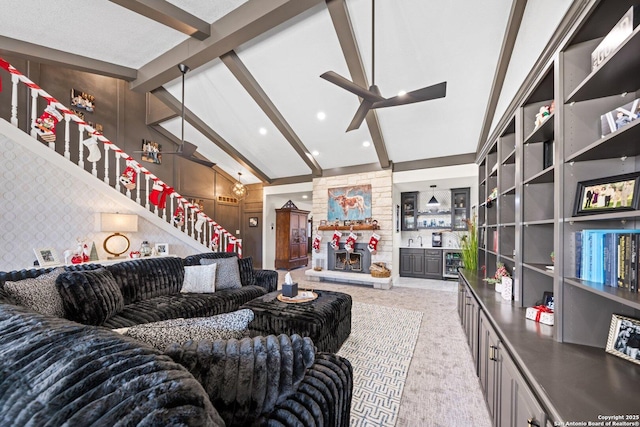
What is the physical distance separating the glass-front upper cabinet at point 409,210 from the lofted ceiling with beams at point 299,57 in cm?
120

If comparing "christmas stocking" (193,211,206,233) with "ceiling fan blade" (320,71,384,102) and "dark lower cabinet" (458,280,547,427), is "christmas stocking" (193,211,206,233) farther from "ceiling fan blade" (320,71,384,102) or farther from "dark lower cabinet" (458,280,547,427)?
"dark lower cabinet" (458,280,547,427)

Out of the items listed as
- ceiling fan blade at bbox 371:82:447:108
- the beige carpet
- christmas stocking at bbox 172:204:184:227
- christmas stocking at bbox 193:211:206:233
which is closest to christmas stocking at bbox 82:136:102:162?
christmas stocking at bbox 172:204:184:227

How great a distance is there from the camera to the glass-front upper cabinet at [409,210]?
6449mm

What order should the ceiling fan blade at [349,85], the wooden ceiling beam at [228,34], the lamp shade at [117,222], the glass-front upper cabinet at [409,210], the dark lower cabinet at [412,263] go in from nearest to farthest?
1. the ceiling fan blade at [349,85]
2. the wooden ceiling beam at [228,34]
3. the lamp shade at [117,222]
4. the dark lower cabinet at [412,263]
5. the glass-front upper cabinet at [409,210]

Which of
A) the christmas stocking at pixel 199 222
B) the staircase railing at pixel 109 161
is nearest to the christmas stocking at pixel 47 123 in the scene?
the staircase railing at pixel 109 161

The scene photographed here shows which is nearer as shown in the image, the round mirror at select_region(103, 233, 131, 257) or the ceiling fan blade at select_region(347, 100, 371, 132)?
the ceiling fan blade at select_region(347, 100, 371, 132)

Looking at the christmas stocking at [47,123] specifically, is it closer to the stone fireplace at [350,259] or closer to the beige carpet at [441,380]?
the beige carpet at [441,380]

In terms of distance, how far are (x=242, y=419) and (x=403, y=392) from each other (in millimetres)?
1614

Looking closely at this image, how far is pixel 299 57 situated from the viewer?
3604 millimetres

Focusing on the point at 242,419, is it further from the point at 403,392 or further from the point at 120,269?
the point at 120,269

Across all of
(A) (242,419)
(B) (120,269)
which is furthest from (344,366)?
(B) (120,269)

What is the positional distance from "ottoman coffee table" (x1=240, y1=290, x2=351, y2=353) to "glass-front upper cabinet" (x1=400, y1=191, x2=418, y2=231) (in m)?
4.33

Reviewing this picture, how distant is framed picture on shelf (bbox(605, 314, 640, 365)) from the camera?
3.81ft

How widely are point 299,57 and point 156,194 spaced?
10.7 feet
